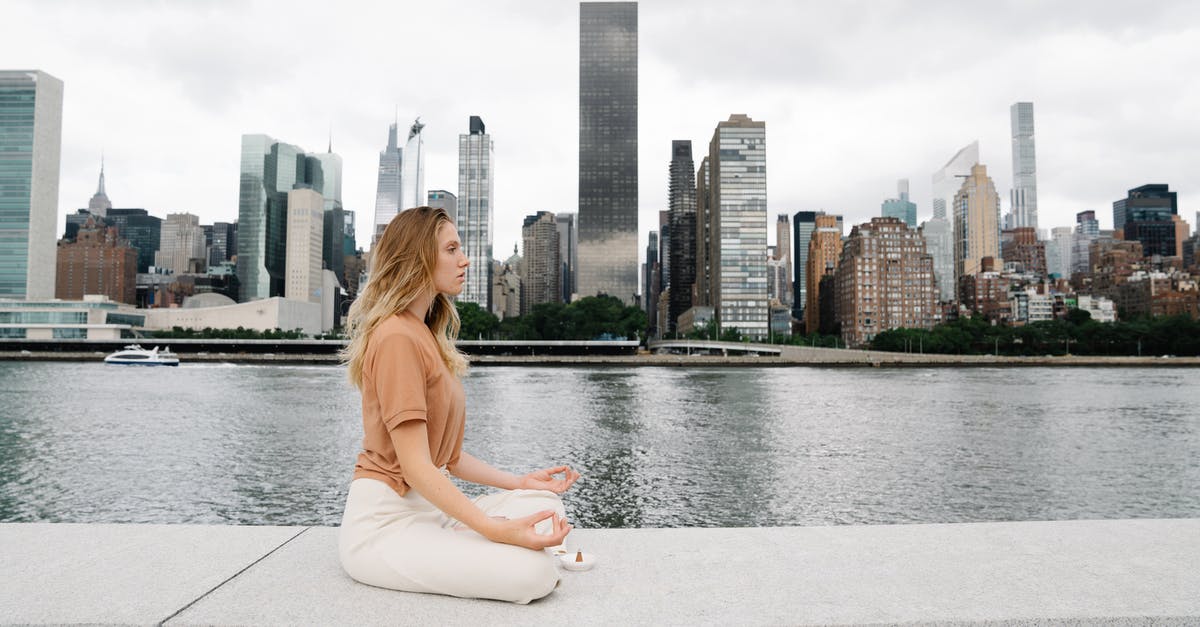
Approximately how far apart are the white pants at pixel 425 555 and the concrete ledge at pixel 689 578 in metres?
0.07

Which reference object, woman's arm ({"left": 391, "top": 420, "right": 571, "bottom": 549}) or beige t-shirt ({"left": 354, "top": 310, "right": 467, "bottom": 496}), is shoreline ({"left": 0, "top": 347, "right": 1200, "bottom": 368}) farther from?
woman's arm ({"left": 391, "top": 420, "right": 571, "bottom": 549})

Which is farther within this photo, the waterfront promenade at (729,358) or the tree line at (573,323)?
the tree line at (573,323)

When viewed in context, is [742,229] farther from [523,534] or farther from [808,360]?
[523,534]

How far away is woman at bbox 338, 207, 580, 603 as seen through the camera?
2.92 m

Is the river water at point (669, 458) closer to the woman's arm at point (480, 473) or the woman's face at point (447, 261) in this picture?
the woman's arm at point (480, 473)

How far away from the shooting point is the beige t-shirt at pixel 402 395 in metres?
2.97

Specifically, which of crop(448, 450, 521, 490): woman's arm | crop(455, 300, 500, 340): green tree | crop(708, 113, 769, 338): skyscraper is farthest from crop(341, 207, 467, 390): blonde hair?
crop(708, 113, 769, 338): skyscraper

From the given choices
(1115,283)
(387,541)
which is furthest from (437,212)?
(1115,283)

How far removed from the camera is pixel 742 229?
558ft

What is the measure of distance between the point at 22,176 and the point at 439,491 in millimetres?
202698

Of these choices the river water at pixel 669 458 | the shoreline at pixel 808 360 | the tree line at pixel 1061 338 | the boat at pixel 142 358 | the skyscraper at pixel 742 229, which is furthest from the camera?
the skyscraper at pixel 742 229

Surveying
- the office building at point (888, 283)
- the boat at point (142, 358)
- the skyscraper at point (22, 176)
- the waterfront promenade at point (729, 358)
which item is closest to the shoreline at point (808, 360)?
the waterfront promenade at point (729, 358)

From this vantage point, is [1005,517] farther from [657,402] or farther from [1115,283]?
[1115,283]

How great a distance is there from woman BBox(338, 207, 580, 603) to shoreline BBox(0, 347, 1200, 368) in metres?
102
